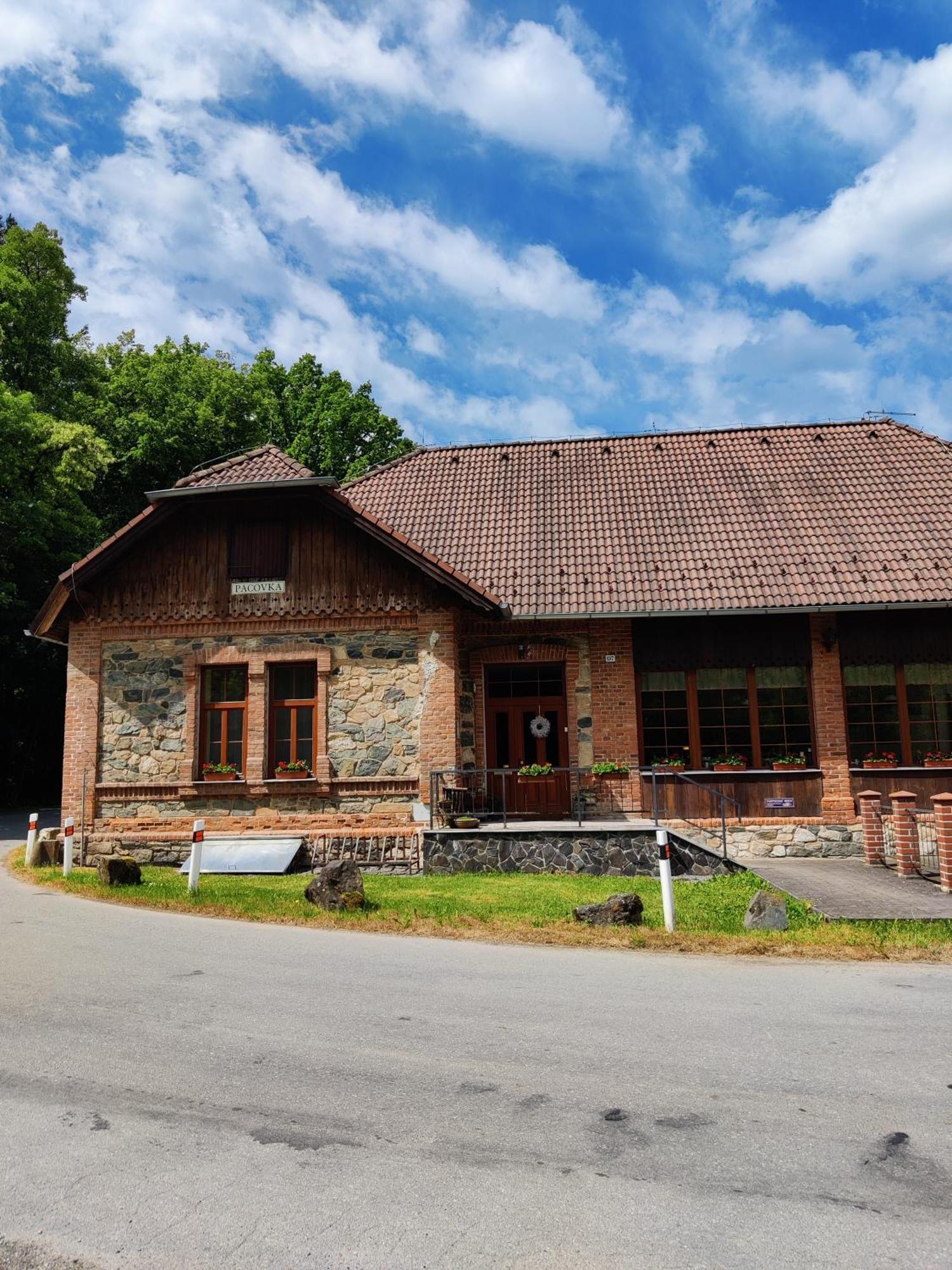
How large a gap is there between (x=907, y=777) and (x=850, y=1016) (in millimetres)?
11197

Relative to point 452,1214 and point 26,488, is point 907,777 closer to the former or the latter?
point 452,1214

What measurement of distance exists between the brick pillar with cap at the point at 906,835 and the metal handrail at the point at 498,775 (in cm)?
466

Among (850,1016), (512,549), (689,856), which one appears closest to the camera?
(850,1016)

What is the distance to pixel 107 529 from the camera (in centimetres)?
3394

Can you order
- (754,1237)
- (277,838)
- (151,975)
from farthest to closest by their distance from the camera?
(277,838)
(151,975)
(754,1237)

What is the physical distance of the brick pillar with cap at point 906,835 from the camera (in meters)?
13.1

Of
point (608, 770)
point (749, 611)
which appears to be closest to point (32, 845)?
point (608, 770)

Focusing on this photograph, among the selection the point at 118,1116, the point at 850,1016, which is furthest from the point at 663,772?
the point at 118,1116

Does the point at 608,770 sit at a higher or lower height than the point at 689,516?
lower

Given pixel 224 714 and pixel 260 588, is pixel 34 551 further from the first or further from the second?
pixel 260 588

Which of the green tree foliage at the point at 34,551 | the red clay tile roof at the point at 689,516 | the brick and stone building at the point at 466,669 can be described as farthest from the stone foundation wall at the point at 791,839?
the green tree foliage at the point at 34,551

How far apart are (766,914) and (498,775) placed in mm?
7783

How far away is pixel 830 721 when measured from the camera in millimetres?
16859

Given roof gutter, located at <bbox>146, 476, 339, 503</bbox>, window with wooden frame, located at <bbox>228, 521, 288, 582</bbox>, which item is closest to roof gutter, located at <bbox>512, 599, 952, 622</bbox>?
roof gutter, located at <bbox>146, 476, 339, 503</bbox>
